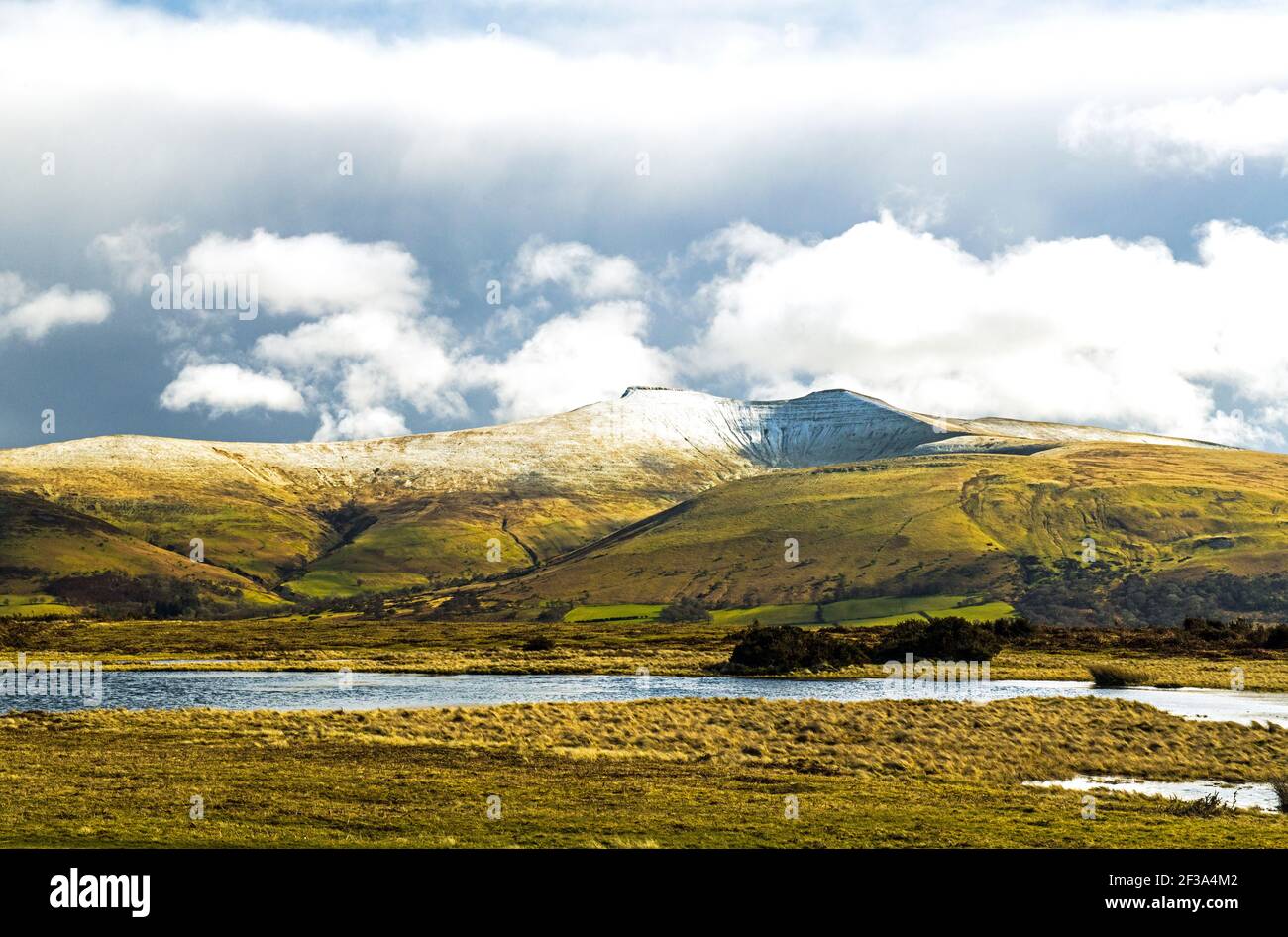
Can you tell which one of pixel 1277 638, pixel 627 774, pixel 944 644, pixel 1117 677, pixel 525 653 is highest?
pixel 525 653

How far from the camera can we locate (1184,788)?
43.8m

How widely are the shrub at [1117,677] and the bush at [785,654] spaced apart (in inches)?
1050

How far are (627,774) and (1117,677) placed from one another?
2682 inches

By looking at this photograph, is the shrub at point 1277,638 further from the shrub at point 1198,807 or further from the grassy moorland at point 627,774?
the shrub at point 1198,807

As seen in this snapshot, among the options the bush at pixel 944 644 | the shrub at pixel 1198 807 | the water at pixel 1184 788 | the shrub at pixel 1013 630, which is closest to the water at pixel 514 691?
the bush at pixel 944 644

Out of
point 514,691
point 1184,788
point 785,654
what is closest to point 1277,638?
point 785,654

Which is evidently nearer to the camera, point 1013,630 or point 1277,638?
point 1277,638

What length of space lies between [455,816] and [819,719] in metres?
31.6

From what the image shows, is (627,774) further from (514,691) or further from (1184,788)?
(514,691)

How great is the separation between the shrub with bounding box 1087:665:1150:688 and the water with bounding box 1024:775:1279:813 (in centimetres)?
5226

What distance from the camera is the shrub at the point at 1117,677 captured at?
95.2m

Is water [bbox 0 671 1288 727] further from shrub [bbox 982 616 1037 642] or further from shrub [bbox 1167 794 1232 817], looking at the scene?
shrub [bbox 982 616 1037 642]
